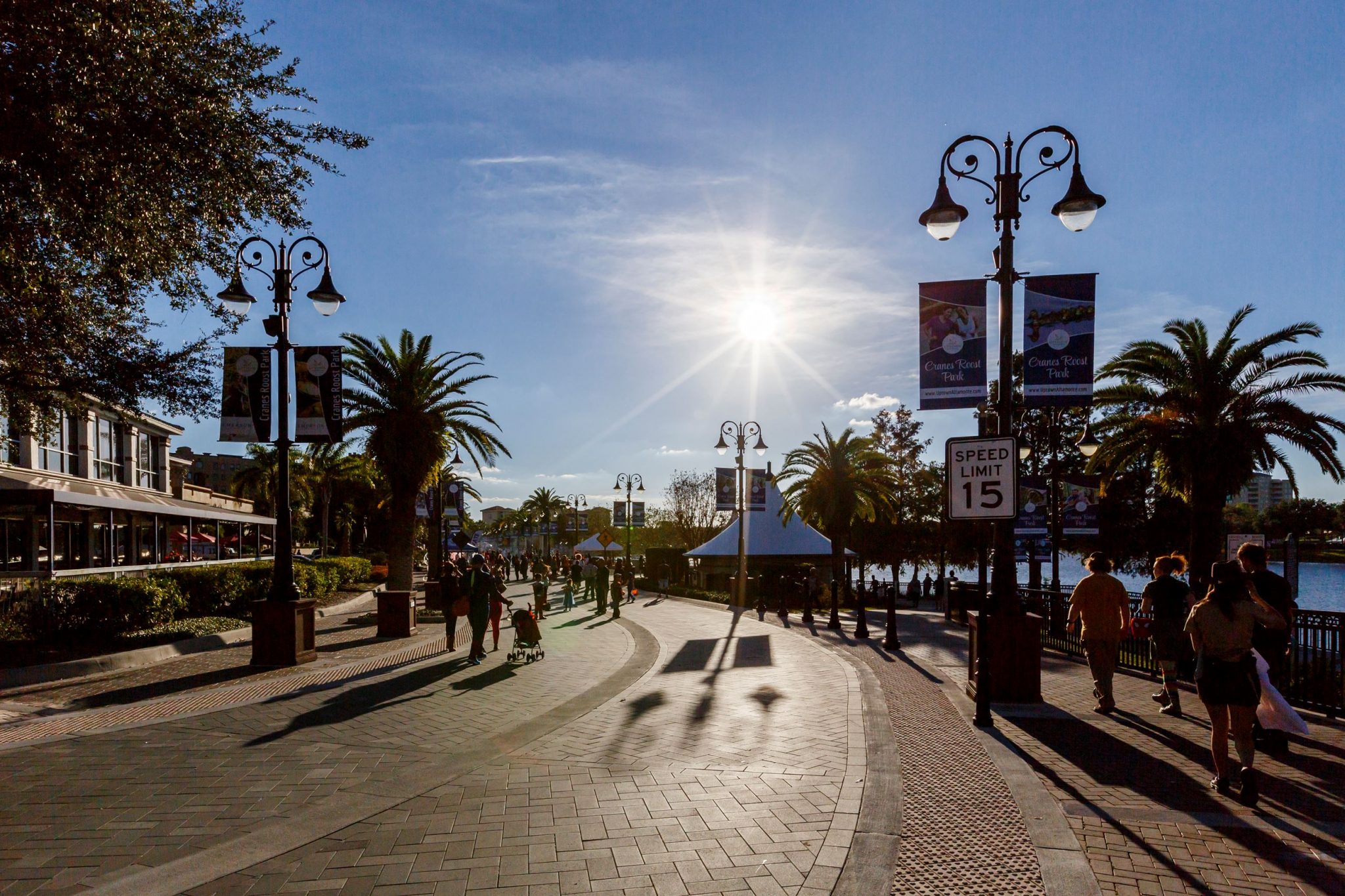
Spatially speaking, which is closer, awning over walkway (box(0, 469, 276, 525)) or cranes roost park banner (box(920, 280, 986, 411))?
cranes roost park banner (box(920, 280, 986, 411))

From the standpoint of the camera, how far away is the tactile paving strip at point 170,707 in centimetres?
784

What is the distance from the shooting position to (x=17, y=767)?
6.52 m

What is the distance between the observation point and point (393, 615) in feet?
54.3

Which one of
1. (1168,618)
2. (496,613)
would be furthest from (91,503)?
(1168,618)

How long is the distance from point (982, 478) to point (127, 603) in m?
13.2

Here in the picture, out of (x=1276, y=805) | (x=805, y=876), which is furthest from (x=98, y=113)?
(x=1276, y=805)

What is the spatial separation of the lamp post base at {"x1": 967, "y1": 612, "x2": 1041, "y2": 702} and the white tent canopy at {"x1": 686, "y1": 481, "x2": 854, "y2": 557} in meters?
25.9

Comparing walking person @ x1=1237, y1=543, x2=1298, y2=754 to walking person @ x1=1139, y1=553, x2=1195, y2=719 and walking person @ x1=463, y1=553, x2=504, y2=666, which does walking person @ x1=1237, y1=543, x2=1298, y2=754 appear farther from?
walking person @ x1=463, y1=553, x2=504, y2=666

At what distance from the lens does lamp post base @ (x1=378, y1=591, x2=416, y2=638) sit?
16.5 metres

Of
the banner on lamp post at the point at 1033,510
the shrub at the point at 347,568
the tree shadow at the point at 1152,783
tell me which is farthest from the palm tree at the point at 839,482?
the tree shadow at the point at 1152,783

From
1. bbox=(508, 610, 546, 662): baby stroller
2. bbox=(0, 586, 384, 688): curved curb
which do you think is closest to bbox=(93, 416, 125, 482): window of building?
bbox=(0, 586, 384, 688): curved curb

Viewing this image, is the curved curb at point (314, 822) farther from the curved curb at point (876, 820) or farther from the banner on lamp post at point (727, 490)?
the banner on lamp post at point (727, 490)

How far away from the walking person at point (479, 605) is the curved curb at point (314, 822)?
454cm

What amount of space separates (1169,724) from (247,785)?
830cm
